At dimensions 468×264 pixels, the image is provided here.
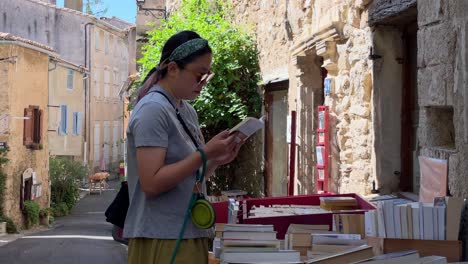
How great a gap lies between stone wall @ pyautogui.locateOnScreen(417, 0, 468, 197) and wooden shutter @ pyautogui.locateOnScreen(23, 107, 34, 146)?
22.8 m

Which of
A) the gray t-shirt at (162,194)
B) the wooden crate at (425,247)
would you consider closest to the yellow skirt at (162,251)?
the gray t-shirt at (162,194)

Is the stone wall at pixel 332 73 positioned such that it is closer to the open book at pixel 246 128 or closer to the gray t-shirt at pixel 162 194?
the open book at pixel 246 128

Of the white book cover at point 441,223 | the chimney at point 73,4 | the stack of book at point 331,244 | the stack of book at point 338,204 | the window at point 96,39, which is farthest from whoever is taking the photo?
the chimney at point 73,4

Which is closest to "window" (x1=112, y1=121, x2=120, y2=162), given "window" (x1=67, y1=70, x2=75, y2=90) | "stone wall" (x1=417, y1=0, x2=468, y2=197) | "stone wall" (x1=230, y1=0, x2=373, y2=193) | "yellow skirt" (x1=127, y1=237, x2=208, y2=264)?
"window" (x1=67, y1=70, x2=75, y2=90)

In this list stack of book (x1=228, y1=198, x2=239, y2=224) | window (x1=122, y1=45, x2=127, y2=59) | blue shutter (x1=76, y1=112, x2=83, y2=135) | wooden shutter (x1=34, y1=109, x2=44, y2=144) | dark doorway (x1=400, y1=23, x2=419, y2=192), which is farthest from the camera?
window (x1=122, y1=45, x2=127, y2=59)

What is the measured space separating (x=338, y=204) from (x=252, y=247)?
1559 mm

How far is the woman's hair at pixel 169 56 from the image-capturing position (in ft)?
9.62

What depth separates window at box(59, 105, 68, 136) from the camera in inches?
1416

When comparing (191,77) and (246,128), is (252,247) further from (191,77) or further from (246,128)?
(191,77)

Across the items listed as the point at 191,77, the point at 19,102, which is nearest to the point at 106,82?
the point at 19,102

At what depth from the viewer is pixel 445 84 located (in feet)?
13.4

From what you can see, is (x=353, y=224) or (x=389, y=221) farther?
(x=353, y=224)

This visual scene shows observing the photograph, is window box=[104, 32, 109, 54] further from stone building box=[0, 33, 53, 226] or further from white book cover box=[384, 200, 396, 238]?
white book cover box=[384, 200, 396, 238]

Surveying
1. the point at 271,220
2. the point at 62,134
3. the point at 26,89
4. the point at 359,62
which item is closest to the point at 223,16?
the point at 359,62
